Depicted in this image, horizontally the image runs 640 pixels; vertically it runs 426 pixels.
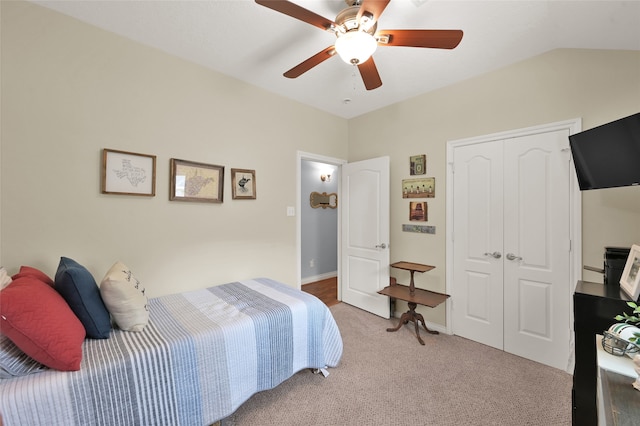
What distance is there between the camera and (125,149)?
7.15 feet

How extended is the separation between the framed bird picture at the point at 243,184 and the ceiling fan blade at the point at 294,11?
169cm

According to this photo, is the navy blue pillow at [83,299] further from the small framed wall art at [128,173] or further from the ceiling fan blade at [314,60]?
the ceiling fan blade at [314,60]

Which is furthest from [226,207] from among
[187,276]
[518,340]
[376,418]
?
[518,340]

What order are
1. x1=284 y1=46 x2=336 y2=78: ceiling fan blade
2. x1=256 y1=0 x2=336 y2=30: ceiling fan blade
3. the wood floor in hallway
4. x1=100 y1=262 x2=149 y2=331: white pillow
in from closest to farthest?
1. x1=256 y1=0 x2=336 y2=30: ceiling fan blade
2. x1=100 y1=262 x2=149 y2=331: white pillow
3. x1=284 y1=46 x2=336 y2=78: ceiling fan blade
4. the wood floor in hallway

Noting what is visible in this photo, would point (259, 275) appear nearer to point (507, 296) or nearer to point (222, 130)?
point (222, 130)

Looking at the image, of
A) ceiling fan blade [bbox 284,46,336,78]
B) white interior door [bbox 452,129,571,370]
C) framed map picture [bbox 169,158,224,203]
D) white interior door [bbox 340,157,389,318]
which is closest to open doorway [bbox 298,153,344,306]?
white interior door [bbox 340,157,389,318]

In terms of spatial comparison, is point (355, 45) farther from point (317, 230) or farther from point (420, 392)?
point (317, 230)

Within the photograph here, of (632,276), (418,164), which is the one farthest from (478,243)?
(632,276)

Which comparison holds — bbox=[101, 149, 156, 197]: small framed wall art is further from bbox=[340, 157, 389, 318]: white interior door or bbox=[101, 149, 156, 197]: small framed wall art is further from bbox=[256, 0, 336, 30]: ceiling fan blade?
bbox=[340, 157, 389, 318]: white interior door

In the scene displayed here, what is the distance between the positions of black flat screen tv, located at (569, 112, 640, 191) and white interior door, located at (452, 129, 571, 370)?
0.48 m

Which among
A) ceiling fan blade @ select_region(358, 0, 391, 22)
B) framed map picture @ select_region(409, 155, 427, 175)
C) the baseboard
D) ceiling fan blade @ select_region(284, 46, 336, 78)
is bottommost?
the baseboard

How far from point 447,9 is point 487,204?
1.77m

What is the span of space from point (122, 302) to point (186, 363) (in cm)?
54

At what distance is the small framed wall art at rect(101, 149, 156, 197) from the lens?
82.2 inches
